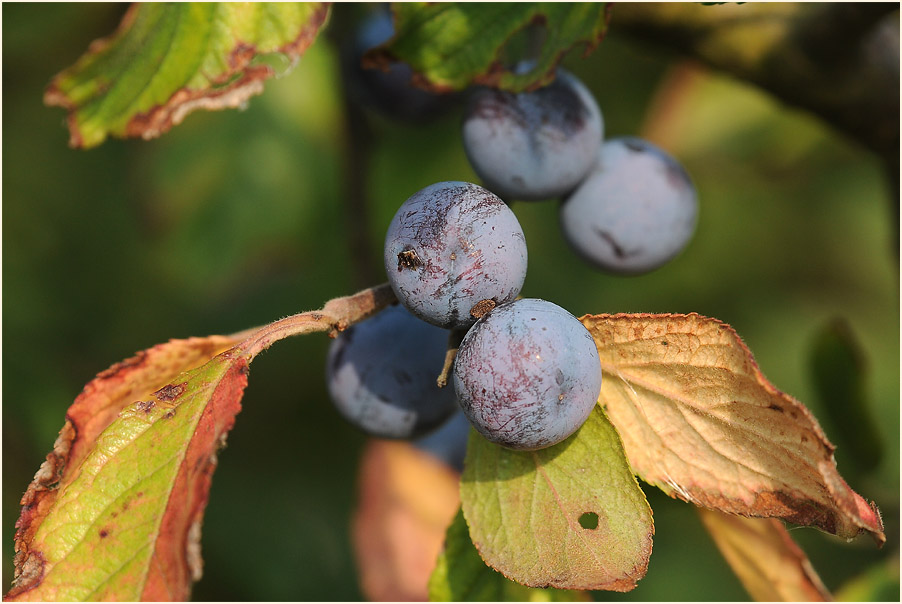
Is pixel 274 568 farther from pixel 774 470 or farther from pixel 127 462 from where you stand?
pixel 774 470

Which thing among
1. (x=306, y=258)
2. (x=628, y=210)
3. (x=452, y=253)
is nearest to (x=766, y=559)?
(x=628, y=210)

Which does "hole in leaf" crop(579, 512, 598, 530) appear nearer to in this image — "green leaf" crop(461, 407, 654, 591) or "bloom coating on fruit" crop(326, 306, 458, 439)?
"green leaf" crop(461, 407, 654, 591)

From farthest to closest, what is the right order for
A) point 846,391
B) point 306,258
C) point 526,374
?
1. point 306,258
2. point 846,391
3. point 526,374

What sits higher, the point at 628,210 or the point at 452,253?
the point at 452,253

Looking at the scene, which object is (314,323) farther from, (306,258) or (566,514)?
(306,258)

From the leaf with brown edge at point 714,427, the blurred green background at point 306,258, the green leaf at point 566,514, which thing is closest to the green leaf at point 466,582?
the green leaf at point 566,514
